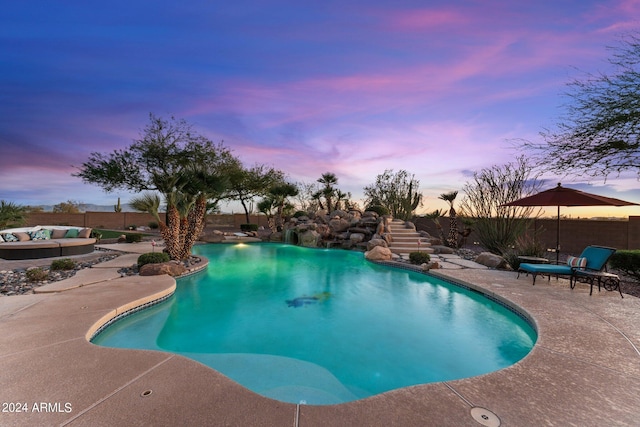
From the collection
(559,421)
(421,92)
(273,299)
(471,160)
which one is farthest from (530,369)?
(471,160)

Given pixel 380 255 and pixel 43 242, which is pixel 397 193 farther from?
pixel 43 242

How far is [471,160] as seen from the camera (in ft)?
38.5

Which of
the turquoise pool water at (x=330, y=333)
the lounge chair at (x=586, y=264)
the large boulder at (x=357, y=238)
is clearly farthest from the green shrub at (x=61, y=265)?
the lounge chair at (x=586, y=264)

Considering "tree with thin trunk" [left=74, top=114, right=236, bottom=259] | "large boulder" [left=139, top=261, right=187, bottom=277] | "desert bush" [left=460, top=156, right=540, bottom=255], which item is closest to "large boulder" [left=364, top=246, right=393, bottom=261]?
"desert bush" [left=460, top=156, right=540, bottom=255]

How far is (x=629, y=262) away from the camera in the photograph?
642 centimetres

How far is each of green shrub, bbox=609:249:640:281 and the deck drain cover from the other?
7.57 metres

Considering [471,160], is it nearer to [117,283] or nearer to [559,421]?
[559,421]

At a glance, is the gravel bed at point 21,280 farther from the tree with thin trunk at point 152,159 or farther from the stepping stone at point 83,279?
the tree with thin trunk at point 152,159

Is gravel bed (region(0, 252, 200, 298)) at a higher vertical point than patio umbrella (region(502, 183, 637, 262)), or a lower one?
lower

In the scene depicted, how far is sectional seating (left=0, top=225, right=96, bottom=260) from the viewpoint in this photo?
28.0ft

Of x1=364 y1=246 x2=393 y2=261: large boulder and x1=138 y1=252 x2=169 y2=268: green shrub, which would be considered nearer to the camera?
x1=138 y1=252 x2=169 y2=268: green shrub

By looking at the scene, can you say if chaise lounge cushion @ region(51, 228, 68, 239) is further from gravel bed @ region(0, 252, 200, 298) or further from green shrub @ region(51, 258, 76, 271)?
green shrub @ region(51, 258, 76, 271)

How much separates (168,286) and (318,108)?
25.1 ft

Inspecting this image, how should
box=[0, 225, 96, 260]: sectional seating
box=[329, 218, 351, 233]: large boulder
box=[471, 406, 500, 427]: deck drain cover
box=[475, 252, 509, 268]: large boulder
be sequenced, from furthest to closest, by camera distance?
box=[329, 218, 351, 233]: large boulder → box=[0, 225, 96, 260]: sectional seating → box=[475, 252, 509, 268]: large boulder → box=[471, 406, 500, 427]: deck drain cover
